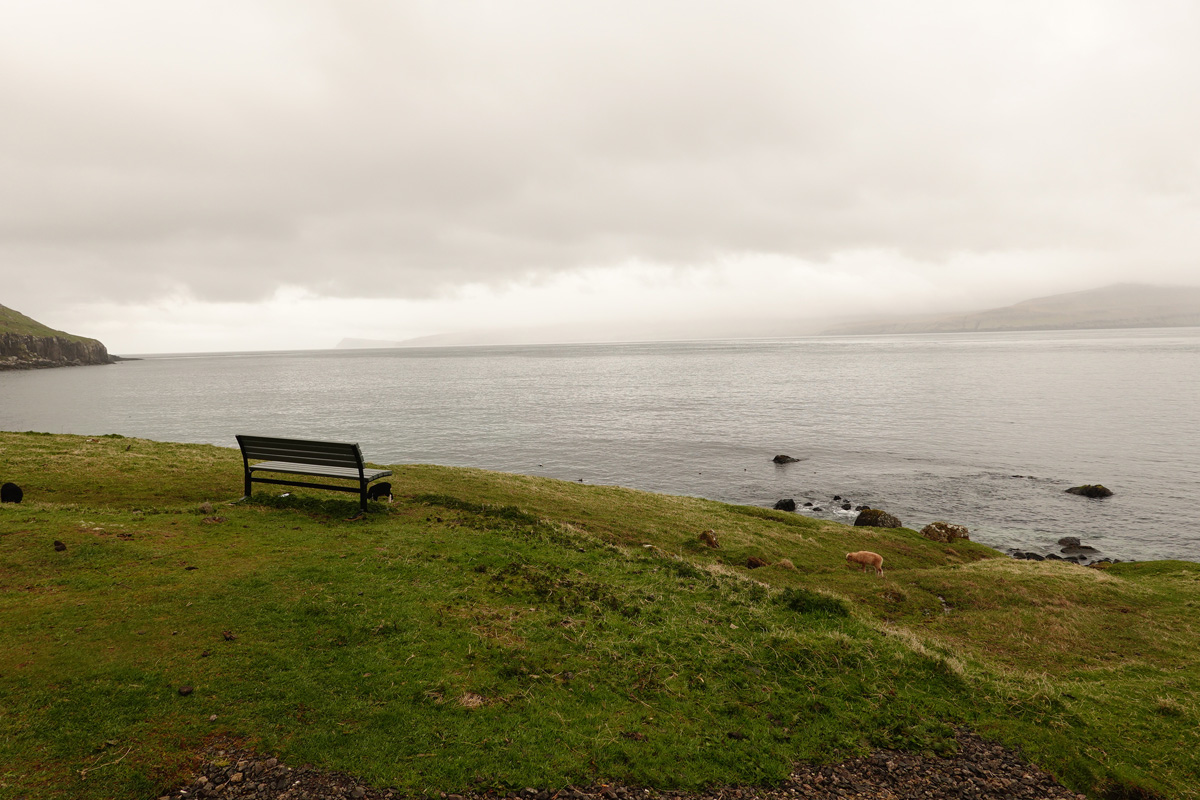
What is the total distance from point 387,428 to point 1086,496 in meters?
62.7

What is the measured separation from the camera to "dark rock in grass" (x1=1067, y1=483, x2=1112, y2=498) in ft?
117

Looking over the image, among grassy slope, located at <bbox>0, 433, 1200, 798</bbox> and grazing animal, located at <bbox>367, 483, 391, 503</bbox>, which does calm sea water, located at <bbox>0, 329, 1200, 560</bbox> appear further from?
grassy slope, located at <bbox>0, 433, 1200, 798</bbox>

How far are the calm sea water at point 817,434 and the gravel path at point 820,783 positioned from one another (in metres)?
14.3

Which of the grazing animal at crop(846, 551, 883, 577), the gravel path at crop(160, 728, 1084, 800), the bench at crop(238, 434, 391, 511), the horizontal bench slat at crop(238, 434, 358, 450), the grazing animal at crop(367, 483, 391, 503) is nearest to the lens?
the gravel path at crop(160, 728, 1084, 800)

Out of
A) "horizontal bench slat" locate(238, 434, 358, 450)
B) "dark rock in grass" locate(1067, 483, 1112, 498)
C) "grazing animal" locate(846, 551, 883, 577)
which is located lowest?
"dark rock in grass" locate(1067, 483, 1112, 498)

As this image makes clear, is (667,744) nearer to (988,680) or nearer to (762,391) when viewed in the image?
(988,680)

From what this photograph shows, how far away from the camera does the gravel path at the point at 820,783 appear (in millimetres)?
5445

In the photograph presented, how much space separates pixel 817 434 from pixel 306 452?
5469 centimetres

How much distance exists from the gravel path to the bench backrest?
27.5 feet

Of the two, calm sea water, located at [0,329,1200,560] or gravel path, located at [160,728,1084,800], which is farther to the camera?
calm sea water, located at [0,329,1200,560]

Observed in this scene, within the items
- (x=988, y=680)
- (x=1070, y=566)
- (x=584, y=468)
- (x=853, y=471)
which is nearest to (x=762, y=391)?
(x=853, y=471)

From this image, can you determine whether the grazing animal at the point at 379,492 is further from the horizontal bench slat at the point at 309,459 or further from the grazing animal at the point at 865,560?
the grazing animal at the point at 865,560

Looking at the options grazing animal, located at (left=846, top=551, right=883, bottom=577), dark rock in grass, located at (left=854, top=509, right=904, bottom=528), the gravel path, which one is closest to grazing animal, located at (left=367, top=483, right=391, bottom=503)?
the gravel path

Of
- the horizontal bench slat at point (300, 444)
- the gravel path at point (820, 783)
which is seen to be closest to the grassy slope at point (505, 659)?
the gravel path at point (820, 783)
